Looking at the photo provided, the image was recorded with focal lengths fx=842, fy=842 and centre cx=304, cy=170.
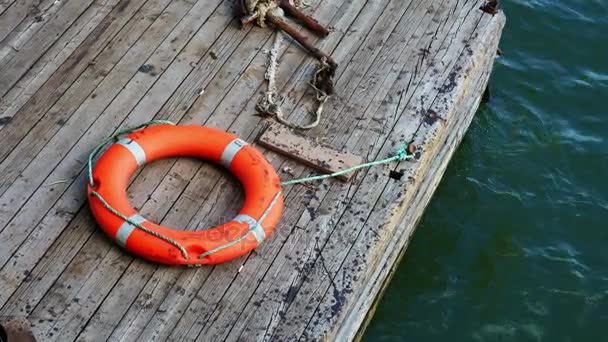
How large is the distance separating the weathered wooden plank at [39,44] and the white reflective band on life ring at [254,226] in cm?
178

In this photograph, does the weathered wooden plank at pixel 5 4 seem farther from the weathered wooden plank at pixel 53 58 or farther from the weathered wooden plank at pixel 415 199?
the weathered wooden plank at pixel 415 199

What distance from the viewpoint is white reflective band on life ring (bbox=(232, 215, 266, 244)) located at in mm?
4445

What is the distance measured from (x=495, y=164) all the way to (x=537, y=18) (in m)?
1.88

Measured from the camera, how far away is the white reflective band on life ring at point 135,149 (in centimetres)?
468

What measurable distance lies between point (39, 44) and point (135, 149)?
4.24ft

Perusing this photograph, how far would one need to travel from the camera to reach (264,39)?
5.73m

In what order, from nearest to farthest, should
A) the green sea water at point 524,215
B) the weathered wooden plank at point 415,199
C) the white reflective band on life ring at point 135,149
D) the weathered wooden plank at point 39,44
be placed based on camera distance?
the weathered wooden plank at point 415,199 < the white reflective band on life ring at point 135,149 < the weathered wooden plank at point 39,44 < the green sea water at point 524,215

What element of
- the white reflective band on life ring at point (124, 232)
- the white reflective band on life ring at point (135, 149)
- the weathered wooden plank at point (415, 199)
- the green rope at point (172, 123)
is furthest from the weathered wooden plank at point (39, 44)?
the weathered wooden plank at point (415, 199)

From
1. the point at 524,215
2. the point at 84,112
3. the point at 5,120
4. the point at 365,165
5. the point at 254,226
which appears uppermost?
the point at 365,165

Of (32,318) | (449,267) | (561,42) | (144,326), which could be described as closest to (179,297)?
(144,326)

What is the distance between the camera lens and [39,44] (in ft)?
17.9

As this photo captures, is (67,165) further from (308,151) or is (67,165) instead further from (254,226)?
(308,151)

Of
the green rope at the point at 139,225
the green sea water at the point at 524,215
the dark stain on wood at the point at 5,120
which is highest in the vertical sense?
the green rope at the point at 139,225

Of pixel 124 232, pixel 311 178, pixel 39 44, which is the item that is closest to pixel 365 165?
pixel 311 178
